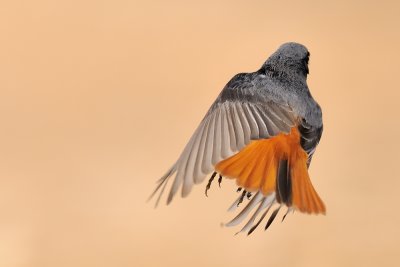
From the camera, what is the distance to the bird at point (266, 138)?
296cm

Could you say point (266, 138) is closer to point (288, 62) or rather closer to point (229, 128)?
point (229, 128)

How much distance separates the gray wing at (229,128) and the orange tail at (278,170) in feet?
0.22

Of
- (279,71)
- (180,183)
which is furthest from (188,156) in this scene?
(279,71)

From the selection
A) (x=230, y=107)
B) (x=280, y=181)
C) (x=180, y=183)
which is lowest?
(x=180, y=183)

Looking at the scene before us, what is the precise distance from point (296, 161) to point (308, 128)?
133 mm

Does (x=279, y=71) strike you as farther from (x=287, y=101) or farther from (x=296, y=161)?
(x=296, y=161)

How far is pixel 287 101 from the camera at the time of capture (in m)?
3.17

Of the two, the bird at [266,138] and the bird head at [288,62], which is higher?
the bird head at [288,62]

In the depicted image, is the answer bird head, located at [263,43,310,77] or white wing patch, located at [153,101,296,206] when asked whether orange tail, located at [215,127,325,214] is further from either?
bird head, located at [263,43,310,77]

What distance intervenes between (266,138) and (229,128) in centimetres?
16

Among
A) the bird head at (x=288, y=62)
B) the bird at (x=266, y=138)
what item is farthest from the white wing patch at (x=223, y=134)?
the bird head at (x=288, y=62)

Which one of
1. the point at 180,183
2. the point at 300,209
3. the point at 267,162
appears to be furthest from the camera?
the point at 267,162

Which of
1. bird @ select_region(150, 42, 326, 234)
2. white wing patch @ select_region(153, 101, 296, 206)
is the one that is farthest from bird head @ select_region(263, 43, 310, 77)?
white wing patch @ select_region(153, 101, 296, 206)

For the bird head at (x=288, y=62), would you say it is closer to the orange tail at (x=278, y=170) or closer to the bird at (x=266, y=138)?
the bird at (x=266, y=138)
